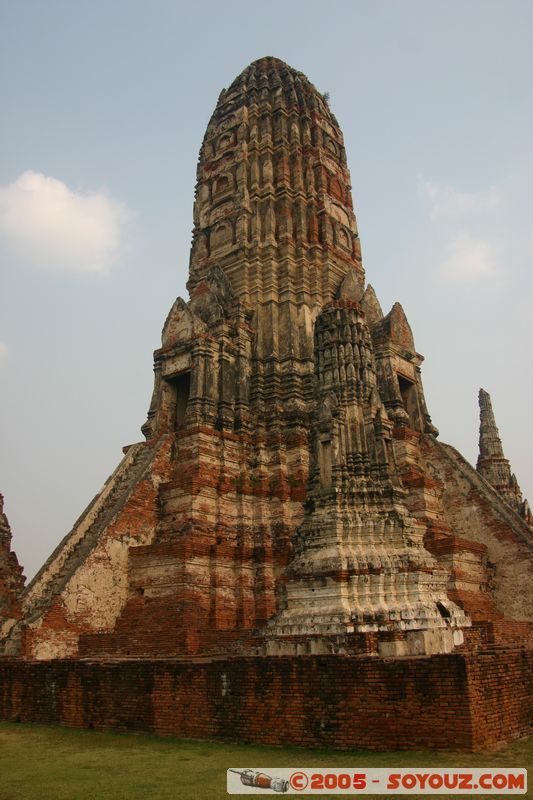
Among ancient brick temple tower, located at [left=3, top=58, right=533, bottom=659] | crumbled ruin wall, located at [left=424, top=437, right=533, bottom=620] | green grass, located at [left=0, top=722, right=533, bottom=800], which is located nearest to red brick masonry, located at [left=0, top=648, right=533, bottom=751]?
green grass, located at [left=0, top=722, right=533, bottom=800]

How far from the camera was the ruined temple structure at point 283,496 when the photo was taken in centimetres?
1020

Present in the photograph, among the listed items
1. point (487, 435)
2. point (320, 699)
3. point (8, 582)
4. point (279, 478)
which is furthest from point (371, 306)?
point (320, 699)

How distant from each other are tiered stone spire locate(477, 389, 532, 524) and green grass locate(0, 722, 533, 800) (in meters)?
21.3

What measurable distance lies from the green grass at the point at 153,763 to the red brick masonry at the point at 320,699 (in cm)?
24

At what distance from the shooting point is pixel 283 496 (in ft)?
58.4

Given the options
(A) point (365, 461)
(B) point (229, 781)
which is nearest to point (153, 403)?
(A) point (365, 461)

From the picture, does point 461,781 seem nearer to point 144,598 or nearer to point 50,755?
point 50,755

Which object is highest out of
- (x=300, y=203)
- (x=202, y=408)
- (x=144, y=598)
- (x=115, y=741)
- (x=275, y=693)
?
(x=300, y=203)

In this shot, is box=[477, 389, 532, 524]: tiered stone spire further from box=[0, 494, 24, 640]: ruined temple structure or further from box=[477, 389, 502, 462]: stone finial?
box=[0, 494, 24, 640]: ruined temple structure

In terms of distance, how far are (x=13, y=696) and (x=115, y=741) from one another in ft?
11.2

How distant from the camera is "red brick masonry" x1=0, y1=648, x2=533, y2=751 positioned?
7742mm

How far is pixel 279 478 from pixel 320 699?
10.1 metres

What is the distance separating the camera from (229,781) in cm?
658

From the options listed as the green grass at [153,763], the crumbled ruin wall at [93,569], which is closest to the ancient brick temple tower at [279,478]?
the crumbled ruin wall at [93,569]
